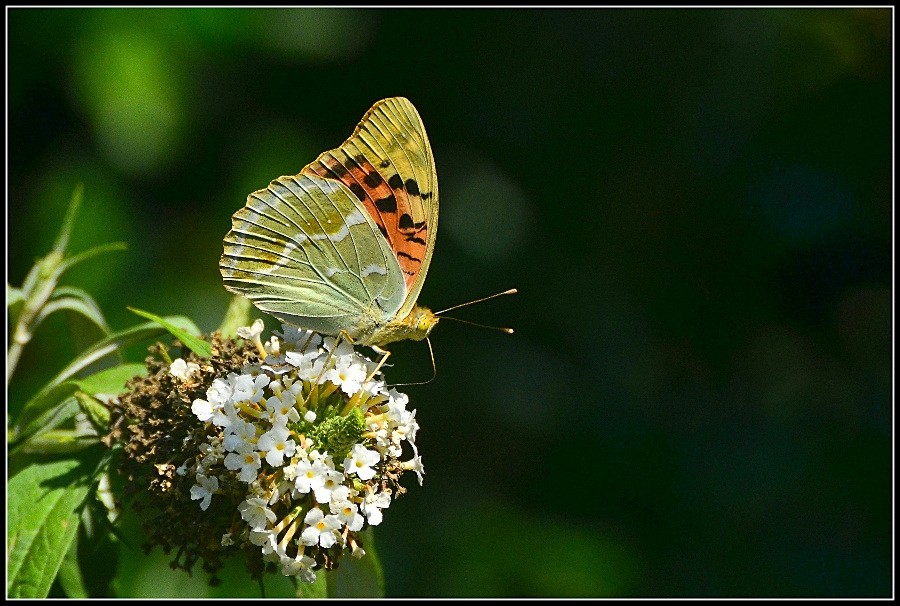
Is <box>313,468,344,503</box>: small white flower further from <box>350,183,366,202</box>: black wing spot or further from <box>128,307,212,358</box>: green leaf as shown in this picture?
<box>350,183,366,202</box>: black wing spot

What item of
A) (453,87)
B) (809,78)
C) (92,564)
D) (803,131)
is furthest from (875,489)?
(92,564)

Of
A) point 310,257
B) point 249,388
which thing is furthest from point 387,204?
point 249,388

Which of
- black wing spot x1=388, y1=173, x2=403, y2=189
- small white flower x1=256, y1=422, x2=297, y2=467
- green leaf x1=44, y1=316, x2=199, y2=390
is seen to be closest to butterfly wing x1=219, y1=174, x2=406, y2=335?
black wing spot x1=388, y1=173, x2=403, y2=189

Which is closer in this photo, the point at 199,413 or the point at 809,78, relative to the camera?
the point at 199,413

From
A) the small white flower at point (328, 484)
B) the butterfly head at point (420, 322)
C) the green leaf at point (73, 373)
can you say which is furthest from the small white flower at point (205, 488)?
the butterfly head at point (420, 322)

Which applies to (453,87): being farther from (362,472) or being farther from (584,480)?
(362,472)

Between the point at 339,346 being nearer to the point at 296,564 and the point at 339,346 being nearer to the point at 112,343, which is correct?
the point at 296,564

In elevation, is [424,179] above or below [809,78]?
below
